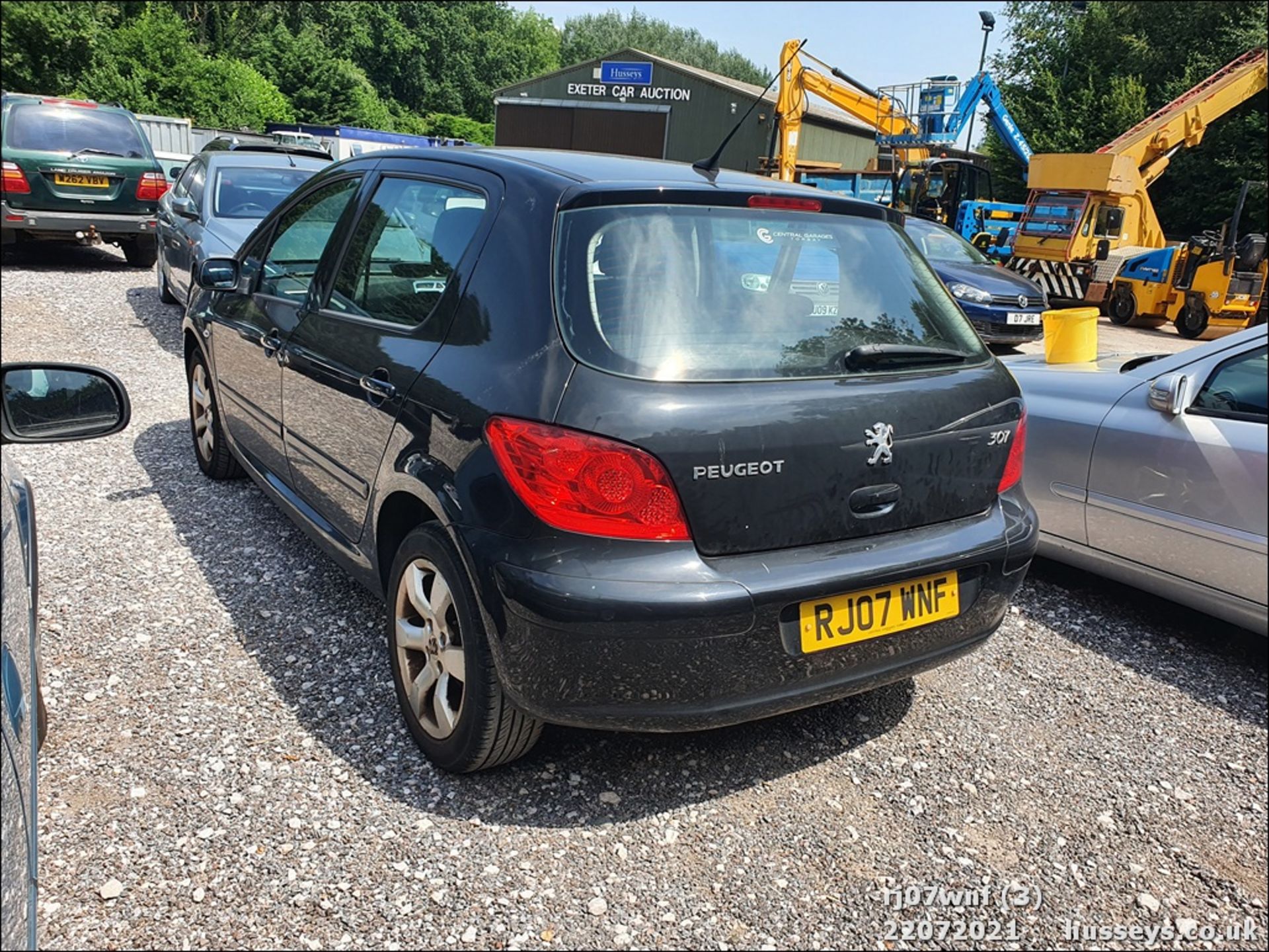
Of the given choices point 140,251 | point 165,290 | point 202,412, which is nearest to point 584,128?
point 140,251

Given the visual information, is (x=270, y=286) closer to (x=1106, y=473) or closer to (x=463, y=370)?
(x=463, y=370)

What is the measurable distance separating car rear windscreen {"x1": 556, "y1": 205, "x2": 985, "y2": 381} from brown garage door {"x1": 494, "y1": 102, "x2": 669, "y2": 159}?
38.8 m

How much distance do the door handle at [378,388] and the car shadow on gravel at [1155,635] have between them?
8.95ft

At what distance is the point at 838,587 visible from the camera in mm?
2461

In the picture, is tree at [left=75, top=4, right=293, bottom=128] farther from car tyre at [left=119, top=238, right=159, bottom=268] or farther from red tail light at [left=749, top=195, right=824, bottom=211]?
red tail light at [left=749, top=195, right=824, bottom=211]

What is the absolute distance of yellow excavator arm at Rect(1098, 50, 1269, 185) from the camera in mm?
17312

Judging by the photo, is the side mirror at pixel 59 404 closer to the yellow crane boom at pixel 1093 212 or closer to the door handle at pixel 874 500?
the door handle at pixel 874 500

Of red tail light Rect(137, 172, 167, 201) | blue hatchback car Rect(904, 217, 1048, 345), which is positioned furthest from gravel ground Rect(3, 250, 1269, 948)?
red tail light Rect(137, 172, 167, 201)

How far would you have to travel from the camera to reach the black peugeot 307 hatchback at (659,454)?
7.56 ft

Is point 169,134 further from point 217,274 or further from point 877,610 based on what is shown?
point 877,610

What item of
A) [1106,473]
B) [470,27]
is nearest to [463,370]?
[1106,473]

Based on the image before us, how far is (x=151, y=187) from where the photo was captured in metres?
11.7

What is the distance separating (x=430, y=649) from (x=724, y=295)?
126cm

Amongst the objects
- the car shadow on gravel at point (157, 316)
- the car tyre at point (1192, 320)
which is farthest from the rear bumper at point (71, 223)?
the car tyre at point (1192, 320)
